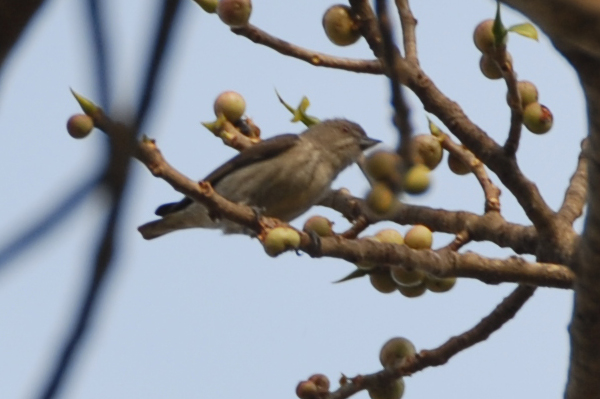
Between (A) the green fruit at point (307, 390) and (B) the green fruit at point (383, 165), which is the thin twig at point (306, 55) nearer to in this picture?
(A) the green fruit at point (307, 390)

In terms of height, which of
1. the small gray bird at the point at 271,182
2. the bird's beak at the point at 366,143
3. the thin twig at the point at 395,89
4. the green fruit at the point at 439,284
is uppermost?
the bird's beak at the point at 366,143

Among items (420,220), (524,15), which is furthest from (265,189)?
(524,15)

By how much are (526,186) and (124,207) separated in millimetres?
2409

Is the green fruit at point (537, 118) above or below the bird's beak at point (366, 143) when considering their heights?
below

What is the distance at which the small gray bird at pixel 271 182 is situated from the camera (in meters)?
5.90

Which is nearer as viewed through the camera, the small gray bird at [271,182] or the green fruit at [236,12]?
the green fruit at [236,12]

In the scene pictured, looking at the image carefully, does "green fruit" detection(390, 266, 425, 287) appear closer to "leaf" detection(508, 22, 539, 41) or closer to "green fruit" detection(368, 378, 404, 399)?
"green fruit" detection(368, 378, 404, 399)

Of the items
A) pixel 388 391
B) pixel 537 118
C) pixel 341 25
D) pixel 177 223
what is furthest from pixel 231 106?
pixel 177 223

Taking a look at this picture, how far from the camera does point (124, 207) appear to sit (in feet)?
3.12

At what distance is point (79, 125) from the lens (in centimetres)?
274

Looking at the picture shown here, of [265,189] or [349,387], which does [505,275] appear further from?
[265,189]

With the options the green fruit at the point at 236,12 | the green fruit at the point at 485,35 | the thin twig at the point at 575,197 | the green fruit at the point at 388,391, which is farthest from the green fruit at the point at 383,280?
the green fruit at the point at 236,12

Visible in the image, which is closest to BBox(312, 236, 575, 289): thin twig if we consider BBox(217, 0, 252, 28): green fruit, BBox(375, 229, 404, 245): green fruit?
BBox(375, 229, 404, 245): green fruit

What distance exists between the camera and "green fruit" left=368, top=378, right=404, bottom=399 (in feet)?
11.2
